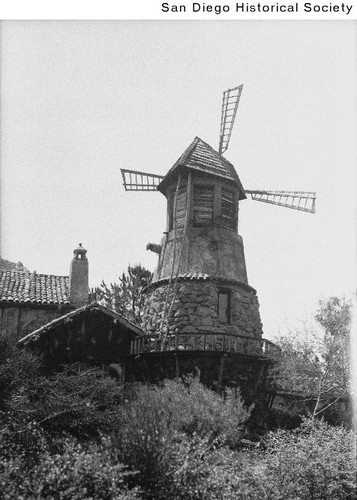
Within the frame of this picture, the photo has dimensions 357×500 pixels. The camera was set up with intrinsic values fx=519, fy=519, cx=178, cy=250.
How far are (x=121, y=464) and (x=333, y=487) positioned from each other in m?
5.12

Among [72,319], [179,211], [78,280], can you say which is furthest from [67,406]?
[179,211]

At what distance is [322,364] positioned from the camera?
20938mm

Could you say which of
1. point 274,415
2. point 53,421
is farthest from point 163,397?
point 274,415

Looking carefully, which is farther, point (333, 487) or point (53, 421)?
point (53, 421)

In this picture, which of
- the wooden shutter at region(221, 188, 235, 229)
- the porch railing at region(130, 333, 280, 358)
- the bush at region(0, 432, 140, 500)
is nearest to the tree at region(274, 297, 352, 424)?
the porch railing at region(130, 333, 280, 358)

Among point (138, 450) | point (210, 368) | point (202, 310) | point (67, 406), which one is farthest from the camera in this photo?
point (202, 310)

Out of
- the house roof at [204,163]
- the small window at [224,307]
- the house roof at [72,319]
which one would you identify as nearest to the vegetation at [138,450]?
the house roof at [72,319]

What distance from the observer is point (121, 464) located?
9289 millimetres

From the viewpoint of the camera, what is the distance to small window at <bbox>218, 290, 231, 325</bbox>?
2080 cm

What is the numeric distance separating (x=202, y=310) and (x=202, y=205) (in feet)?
15.8

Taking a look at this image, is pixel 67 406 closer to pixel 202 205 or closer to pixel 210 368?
pixel 210 368

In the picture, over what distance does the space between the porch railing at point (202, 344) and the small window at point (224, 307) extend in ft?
3.89
